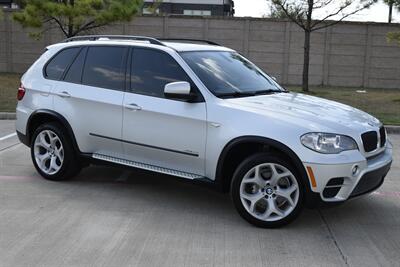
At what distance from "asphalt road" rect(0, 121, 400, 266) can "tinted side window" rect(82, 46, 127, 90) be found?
1.25m

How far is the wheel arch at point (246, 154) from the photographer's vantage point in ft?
15.5

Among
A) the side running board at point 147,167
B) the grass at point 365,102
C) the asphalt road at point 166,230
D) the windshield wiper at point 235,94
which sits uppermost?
the windshield wiper at point 235,94

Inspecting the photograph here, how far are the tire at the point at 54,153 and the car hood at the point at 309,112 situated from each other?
7.17ft

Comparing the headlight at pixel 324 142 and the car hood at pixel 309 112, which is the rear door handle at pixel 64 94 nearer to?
the car hood at pixel 309 112

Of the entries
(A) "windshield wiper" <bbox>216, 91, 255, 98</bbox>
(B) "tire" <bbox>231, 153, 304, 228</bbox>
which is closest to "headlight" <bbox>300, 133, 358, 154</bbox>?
(B) "tire" <bbox>231, 153, 304, 228</bbox>

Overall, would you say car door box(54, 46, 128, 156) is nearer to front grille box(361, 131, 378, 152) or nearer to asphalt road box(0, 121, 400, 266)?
asphalt road box(0, 121, 400, 266)

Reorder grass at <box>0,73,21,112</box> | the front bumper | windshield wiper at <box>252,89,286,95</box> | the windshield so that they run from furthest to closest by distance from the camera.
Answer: grass at <box>0,73,21,112</box>
windshield wiper at <box>252,89,286,95</box>
the windshield
the front bumper

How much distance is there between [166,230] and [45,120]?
255 centimetres

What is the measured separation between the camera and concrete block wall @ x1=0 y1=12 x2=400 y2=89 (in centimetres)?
2295

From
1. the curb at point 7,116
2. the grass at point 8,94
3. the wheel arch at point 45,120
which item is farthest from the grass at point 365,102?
the wheel arch at point 45,120

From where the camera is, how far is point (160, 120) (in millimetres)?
5469

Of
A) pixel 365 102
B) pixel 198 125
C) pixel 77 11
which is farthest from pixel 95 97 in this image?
pixel 77 11

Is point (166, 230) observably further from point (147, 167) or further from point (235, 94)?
point (235, 94)

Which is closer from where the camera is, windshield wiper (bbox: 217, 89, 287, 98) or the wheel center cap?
the wheel center cap
